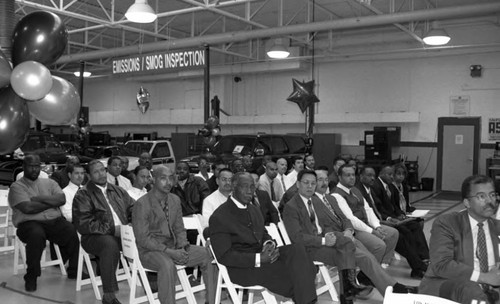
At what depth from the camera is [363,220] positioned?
18.9 feet

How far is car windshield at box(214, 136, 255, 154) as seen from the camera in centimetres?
1237

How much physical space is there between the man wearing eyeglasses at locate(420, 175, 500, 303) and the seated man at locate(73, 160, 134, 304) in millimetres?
2651

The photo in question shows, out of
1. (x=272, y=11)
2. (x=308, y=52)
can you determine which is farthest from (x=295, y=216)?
(x=308, y=52)

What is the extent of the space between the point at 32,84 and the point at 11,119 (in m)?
0.25

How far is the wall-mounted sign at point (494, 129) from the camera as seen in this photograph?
1390 centimetres

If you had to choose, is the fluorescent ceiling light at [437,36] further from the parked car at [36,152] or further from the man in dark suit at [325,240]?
the parked car at [36,152]

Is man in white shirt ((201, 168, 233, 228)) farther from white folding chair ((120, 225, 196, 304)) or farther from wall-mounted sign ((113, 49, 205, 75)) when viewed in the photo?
wall-mounted sign ((113, 49, 205, 75))

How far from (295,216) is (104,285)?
179 cm

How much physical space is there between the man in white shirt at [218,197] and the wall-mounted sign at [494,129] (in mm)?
10996

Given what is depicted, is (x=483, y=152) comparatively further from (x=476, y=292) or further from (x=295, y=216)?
(x=476, y=292)

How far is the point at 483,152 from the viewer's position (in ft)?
46.3

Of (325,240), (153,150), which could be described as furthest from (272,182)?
(153,150)

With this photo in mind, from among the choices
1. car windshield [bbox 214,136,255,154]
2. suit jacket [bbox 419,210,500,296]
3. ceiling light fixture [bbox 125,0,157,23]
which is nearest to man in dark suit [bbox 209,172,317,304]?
suit jacket [bbox 419,210,500,296]

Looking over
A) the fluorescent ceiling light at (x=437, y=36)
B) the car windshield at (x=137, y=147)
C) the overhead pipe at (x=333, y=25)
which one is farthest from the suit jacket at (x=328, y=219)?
the car windshield at (x=137, y=147)
